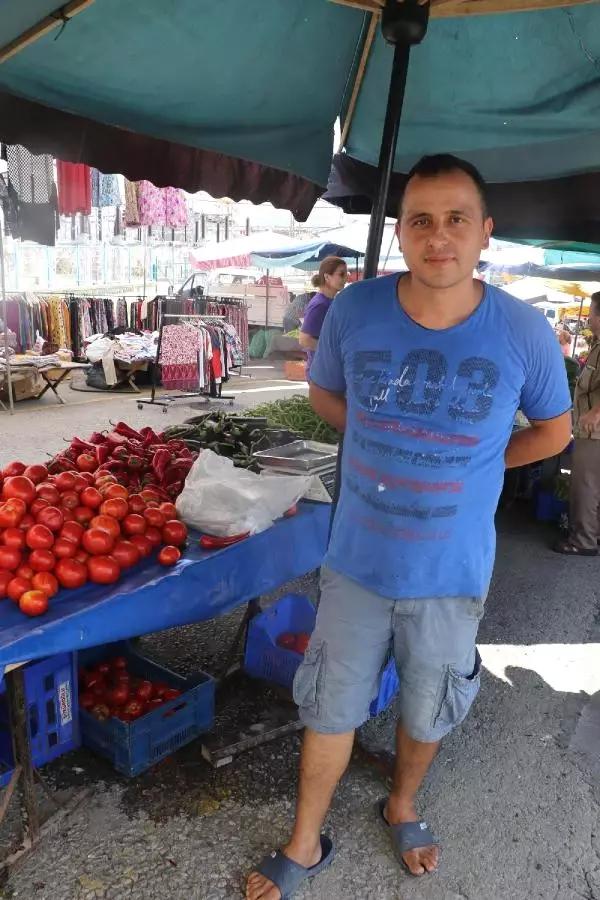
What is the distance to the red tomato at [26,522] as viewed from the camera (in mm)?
2420

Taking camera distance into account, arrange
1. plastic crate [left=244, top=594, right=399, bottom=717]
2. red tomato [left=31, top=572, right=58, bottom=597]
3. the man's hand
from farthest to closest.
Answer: the man's hand → plastic crate [left=244, top=594, right=399, bottom=717] → red tomato [left=31, top=572, right=58, bottom=597]

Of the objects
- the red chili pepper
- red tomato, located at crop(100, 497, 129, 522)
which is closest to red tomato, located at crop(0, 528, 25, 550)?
red tomato, located at crop(100, 497, 129, 522)

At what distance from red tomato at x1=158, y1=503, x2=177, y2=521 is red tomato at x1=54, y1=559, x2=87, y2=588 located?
50 centimetres

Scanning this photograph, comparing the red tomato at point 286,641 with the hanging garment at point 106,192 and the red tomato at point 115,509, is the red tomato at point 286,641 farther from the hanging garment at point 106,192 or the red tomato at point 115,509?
the hanging garment at point 106,192

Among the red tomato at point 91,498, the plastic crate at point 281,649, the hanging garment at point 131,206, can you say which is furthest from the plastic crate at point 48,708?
the hanging garment at point 131,206

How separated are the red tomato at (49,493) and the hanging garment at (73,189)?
8.83 metres

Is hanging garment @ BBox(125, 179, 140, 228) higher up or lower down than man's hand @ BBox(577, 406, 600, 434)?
higher up

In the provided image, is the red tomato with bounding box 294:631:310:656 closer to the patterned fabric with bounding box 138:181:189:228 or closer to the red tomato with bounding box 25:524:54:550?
the red tomato with bounding box 25:524:54:550

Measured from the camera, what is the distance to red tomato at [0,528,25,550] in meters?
2.30

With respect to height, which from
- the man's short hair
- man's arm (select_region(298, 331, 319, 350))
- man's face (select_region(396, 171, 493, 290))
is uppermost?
the man's short hair

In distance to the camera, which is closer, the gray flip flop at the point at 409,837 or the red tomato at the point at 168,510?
the gray flip flop at the point at 409,837

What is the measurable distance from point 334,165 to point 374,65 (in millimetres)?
729

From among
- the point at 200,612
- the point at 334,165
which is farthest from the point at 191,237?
the point at 200,612

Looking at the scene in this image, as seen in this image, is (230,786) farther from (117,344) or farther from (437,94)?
(117,344)
